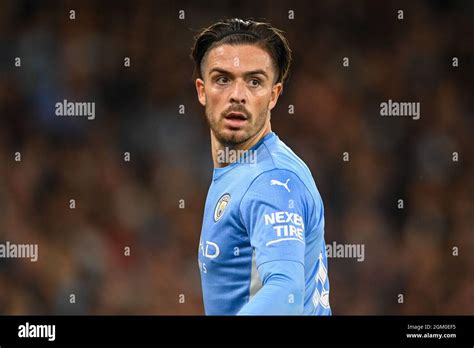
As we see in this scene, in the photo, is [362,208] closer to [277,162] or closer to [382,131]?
[382,131]

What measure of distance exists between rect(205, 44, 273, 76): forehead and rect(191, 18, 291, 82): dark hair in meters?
0.03

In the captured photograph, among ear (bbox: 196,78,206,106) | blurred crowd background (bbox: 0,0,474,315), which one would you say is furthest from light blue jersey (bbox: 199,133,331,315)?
blurred crowd background (bbox: 0,0,474,315)

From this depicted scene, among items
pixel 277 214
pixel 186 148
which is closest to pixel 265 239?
pixel 277 214

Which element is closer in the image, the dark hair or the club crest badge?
the club crest badge

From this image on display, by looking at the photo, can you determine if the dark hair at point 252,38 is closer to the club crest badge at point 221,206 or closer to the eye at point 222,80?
the eye at point 222,80

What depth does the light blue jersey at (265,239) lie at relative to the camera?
3.33 m

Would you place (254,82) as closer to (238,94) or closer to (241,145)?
(238,94)

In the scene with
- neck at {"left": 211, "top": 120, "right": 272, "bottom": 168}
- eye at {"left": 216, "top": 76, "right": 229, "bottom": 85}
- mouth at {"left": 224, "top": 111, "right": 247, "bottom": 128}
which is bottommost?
neck at {"left": 211, "top": 120, "right": 272, "bottom": 168}

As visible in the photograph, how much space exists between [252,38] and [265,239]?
1.24 m

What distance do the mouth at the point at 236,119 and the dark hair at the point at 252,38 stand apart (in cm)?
33

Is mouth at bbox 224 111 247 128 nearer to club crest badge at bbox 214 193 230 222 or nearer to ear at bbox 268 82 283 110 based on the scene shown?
ear at bbox 268 82 283 110

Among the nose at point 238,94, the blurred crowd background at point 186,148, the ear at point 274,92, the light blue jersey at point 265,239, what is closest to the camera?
the light blue jersey at point 265,239

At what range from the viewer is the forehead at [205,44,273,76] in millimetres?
4113

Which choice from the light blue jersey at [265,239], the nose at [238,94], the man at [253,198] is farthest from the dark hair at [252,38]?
the light blue jersey at [265,239]
